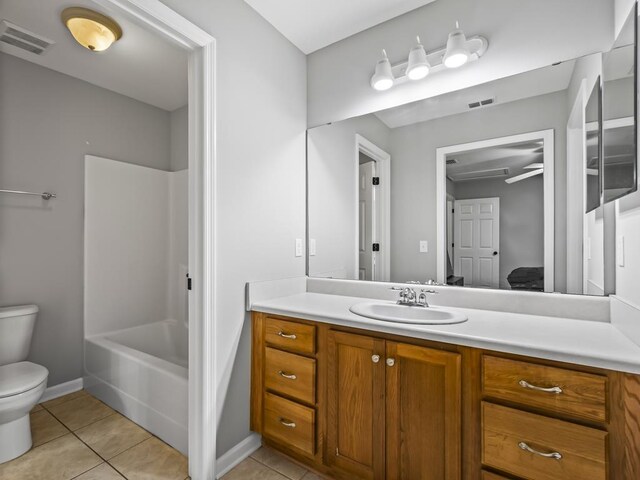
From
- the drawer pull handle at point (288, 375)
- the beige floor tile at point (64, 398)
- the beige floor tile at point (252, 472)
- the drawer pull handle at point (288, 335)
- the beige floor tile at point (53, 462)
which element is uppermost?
the drawer pull handle at point (288, 335)

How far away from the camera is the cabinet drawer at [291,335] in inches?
62.4

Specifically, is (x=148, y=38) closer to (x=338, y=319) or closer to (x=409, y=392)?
(x=338, y=319)

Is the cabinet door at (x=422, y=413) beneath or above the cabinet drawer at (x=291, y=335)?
beneath

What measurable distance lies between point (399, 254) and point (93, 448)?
6.87ft

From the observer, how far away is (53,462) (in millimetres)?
1718

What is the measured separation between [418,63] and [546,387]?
1587 millimetres

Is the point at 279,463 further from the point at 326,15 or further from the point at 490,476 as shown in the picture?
the point at 326,15

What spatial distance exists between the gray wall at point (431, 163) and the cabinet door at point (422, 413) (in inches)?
26.3

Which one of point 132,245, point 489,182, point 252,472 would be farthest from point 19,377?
point 489,182

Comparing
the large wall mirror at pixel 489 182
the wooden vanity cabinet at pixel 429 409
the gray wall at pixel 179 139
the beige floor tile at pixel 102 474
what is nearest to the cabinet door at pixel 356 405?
the wooden vanity cabinet at pixel 429 409

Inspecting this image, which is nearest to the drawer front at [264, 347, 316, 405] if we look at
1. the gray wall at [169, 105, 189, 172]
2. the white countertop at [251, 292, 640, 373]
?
the white countertop at [251, 292, 640, 373]

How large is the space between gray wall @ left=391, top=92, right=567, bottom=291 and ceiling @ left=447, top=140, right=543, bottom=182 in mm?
72

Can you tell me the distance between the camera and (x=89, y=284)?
2.63 metres

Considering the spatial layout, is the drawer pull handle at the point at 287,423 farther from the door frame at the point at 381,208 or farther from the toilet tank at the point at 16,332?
the toilet tank at the point at 16,332
